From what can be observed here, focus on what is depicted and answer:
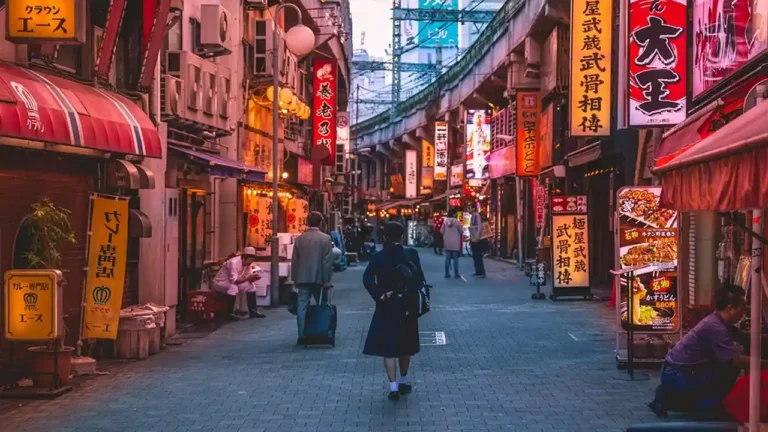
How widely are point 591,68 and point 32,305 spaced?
14628mm

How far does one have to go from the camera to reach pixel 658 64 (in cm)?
1538

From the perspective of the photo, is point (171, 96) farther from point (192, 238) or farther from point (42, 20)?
point (42, 20)

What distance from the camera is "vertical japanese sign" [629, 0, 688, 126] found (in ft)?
50.1

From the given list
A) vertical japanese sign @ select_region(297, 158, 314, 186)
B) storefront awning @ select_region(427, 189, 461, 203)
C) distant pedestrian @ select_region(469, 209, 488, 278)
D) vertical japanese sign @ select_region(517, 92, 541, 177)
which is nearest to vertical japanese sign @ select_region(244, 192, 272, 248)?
distant pedestrian @ select_region(469, 209, 488, 278)

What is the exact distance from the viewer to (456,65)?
171 ft

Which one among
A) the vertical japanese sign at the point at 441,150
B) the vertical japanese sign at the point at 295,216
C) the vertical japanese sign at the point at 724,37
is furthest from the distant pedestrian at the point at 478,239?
the vertical japanese sign at the point at 441,150

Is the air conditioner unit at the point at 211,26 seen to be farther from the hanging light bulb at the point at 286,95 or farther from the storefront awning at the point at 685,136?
the storefront awning at the point at 685,136

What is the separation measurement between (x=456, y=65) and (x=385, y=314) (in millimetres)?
42726

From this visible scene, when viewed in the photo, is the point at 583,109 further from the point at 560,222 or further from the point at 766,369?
the point at 766,369

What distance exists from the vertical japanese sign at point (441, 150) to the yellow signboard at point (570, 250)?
36.3 metres

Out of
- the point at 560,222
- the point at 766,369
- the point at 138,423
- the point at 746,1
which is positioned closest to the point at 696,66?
the point at 746,1

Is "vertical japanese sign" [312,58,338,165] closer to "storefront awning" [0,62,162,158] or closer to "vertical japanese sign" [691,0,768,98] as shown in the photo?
"vertical japanese sign" [691,0,768,98]

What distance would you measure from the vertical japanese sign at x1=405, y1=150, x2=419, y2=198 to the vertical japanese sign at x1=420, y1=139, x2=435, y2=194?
7.37 feet

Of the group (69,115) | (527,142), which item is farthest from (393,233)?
(527,142)
